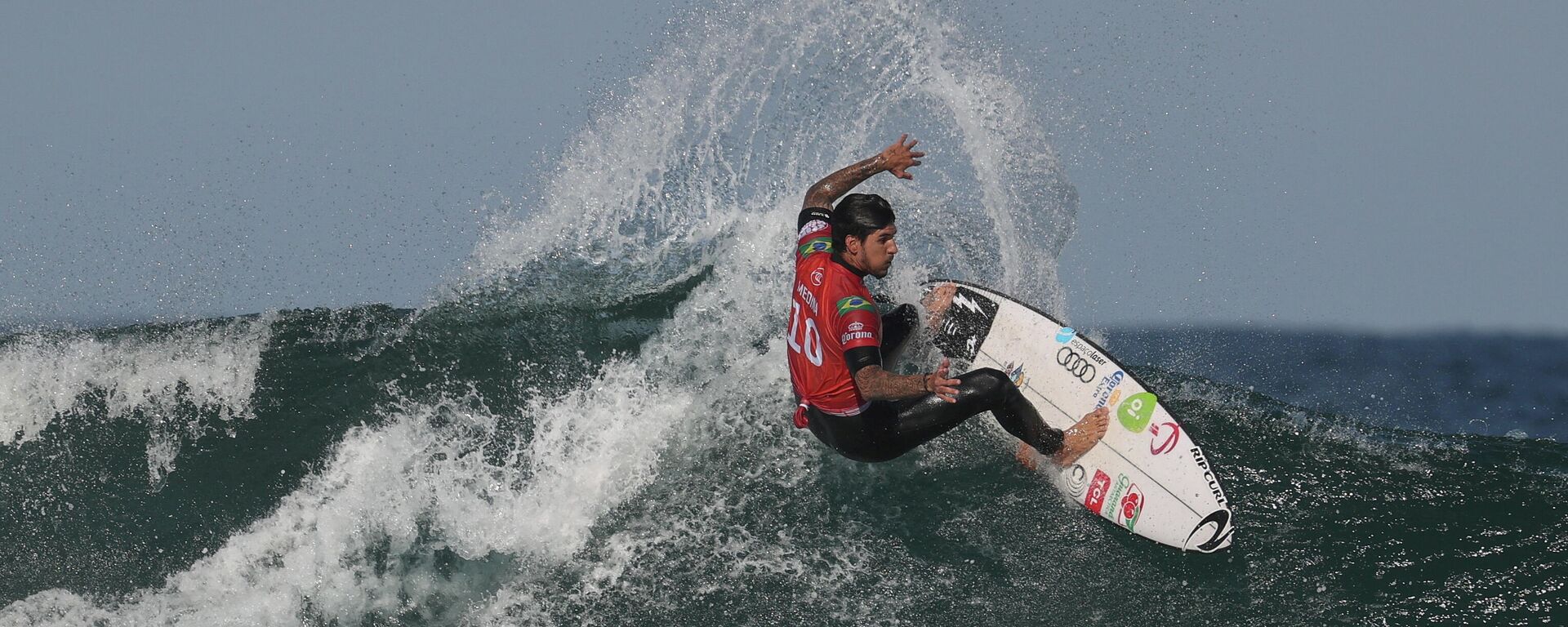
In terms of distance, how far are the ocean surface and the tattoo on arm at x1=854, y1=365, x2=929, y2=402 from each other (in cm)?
111

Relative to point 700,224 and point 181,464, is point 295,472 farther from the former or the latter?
point 700,224

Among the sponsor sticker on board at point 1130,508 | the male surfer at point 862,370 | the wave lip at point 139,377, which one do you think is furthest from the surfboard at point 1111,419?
the wave lip at point 139,377

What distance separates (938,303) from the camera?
6617mm

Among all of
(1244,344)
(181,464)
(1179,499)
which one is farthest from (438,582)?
(1244,344)

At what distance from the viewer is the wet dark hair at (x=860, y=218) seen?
5039 millimetres

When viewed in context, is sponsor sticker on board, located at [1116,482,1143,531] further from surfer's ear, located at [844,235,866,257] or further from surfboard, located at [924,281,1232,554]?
surfer's ear, located at [844,235,866,257]

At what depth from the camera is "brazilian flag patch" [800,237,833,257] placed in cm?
533

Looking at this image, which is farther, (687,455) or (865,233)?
(687,455)

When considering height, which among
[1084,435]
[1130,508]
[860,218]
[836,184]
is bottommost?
[1130,508]

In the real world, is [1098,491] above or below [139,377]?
below

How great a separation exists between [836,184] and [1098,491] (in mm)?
2103

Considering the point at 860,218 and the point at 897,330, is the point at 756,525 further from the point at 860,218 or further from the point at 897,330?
the point at 860,218

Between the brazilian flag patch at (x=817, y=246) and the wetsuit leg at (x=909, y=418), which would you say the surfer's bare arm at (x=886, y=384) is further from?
the brazilian flag patch at (x=817, y=246)

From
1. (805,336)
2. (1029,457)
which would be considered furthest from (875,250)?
(1029,457)
